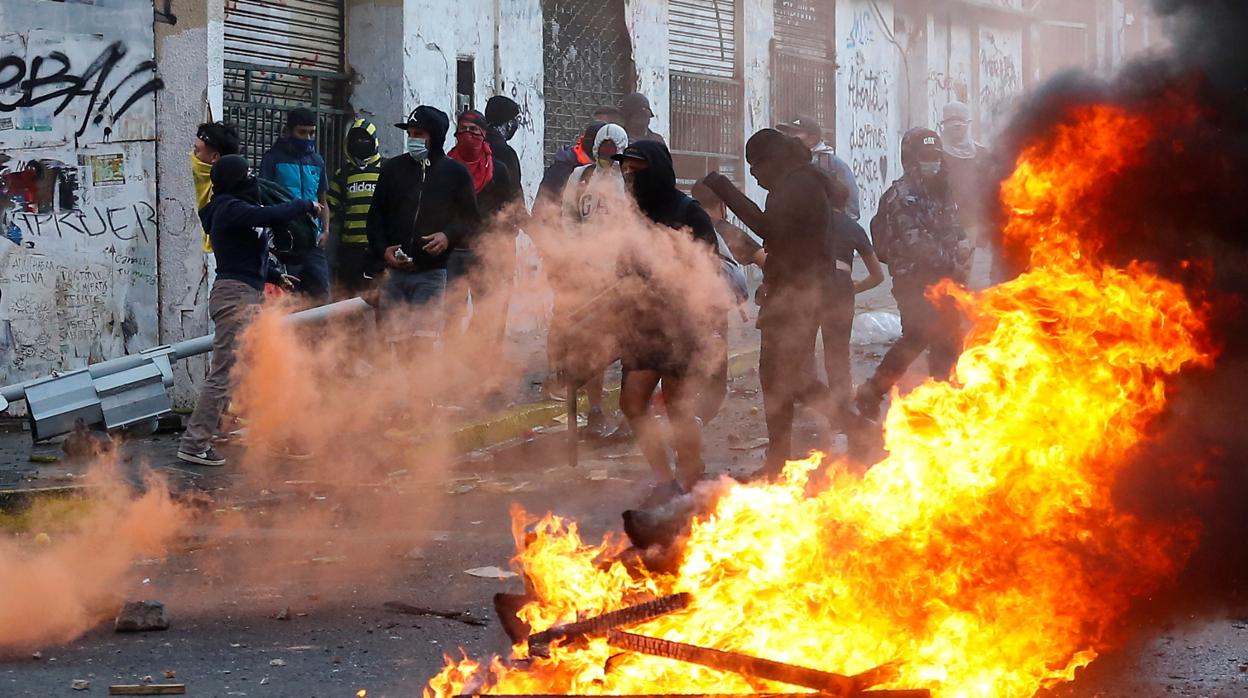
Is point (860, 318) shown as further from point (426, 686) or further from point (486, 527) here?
point (426, 686)

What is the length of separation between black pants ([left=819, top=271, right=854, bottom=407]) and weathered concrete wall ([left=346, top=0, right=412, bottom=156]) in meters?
4.86

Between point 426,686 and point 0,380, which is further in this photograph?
point 0,380

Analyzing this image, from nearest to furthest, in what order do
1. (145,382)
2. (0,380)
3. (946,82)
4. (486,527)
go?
(486,527)
(145,382)
(0,380)
(946,82)

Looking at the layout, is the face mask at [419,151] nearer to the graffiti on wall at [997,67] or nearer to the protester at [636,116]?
the protester at [636,116]

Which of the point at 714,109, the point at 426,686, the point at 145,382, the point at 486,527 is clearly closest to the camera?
the point at 426,686

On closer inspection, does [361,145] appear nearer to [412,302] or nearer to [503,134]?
[503,134]

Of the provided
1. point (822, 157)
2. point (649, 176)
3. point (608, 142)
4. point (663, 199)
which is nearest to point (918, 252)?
point (822, 157)

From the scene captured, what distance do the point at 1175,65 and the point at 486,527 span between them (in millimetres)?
3867

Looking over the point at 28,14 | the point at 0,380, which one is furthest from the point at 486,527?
the point at 28,14

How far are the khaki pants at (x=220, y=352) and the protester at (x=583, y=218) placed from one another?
177cm

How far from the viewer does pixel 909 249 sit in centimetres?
958

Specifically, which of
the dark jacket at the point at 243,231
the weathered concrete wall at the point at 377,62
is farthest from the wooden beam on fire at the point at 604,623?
the weathered concrete wall at the point at 377,62

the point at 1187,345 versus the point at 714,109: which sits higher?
the point at 714,109

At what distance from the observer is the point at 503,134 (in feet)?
36.1
